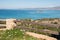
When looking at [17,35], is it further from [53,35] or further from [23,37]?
[53,35]

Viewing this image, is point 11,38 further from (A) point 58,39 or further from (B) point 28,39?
(A) point 58,39

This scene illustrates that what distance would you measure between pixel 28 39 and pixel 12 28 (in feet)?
6.07

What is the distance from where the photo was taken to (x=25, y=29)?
1202 cm

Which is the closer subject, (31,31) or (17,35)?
(17,35)

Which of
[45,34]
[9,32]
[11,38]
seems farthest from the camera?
[45,34]

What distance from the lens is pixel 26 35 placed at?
431 inches

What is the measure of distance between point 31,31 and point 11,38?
210cm

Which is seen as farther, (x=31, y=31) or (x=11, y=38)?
(x=31, y=31)

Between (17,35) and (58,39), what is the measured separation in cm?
166

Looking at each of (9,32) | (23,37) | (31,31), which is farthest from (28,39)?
(31,31)

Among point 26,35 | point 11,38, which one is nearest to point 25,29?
point 26,35

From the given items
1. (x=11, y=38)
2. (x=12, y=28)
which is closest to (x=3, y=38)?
(x=11, y=38)

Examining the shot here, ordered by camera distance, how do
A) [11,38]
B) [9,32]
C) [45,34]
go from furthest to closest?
[45,34], [9,32], [11,38]

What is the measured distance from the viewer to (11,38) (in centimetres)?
1020
